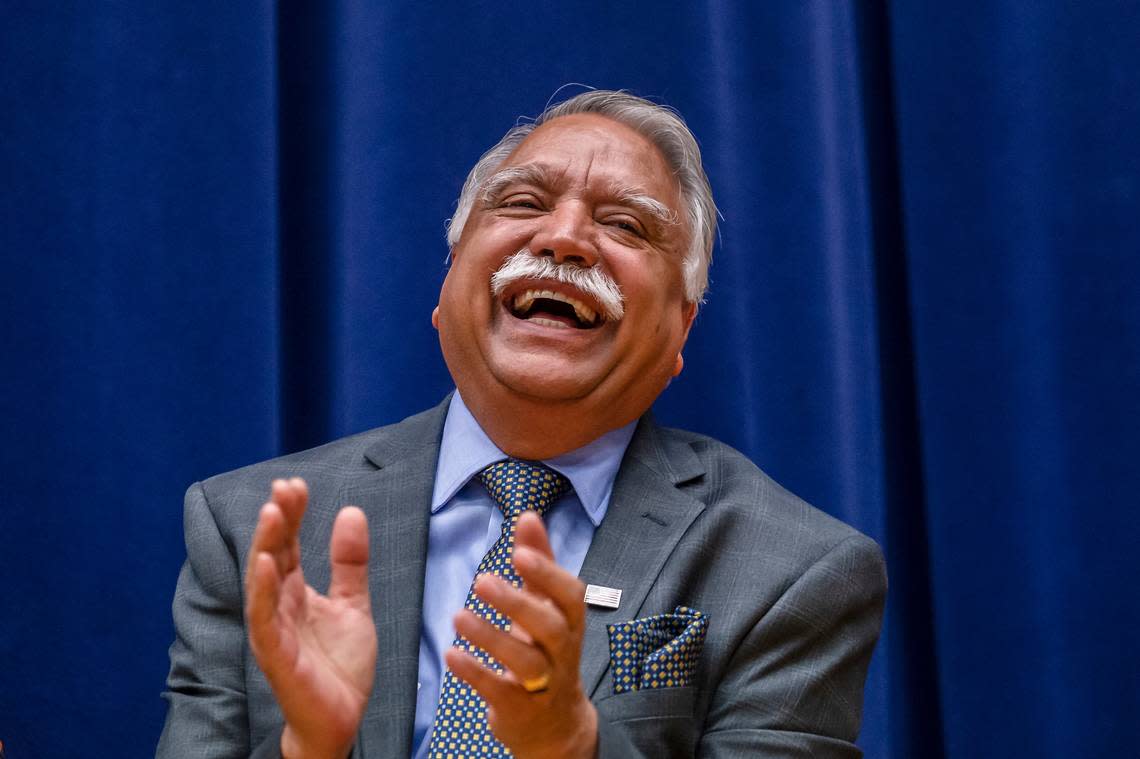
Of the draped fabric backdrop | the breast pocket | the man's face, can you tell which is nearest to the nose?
the man's face

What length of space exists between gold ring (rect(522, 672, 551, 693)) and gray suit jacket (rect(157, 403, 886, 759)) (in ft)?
1.04

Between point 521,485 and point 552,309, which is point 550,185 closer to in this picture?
point 552,309

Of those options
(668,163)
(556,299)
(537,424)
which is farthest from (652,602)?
(668,163)

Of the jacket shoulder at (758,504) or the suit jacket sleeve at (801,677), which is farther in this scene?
the jacket shoulder at (758,504)

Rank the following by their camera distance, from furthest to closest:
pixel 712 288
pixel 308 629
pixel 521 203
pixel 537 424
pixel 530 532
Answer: pixel 712 288, pixel 521 203, pixel 537 424, pixel 308 629, pixel 530 532

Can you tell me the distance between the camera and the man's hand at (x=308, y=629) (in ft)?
3.53

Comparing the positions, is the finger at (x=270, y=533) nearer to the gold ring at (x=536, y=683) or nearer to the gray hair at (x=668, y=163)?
the gold ring at (x=536, y=683)

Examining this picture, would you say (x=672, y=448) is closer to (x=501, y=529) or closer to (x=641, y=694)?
(x=501, y=529)

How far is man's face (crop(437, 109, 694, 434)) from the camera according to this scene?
1632 mm

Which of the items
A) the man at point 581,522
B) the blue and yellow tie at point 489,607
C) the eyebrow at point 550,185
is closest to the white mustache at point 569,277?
the man at point 581,522

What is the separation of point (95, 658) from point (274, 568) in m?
1.08

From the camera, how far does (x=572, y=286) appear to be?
1650 millimetres

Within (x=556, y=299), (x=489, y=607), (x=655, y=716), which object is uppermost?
(x=556, y=299)

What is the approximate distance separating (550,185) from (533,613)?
808 millimetres
